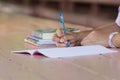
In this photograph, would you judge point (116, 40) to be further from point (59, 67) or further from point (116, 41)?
point (59, 67)

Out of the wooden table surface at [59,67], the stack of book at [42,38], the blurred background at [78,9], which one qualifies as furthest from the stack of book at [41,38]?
the blurred background at [78,9]

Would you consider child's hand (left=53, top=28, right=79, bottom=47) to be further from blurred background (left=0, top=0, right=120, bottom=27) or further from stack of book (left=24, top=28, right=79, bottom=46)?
blurred background (left=0, top=0, right=120, bottom=27)

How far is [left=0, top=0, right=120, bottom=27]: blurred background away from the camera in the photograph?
3867mm

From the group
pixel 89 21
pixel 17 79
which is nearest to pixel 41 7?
pixel 89 21

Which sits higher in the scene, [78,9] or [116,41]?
[78,9]

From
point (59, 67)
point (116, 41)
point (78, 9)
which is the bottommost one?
point (59, 67)

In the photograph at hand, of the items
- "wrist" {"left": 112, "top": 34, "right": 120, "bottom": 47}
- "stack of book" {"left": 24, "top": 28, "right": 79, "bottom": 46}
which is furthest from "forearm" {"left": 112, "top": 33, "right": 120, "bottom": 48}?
"stack of book" {"left": 24, "top": 28, "right": 79, "bottom": 46}

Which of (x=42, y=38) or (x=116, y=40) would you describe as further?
(x=42, y=38)

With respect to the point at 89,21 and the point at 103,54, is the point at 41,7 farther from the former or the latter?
the point at 103,54

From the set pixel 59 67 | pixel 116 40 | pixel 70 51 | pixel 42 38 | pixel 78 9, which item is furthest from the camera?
pixel 78 9

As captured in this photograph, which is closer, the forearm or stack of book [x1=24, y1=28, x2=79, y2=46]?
the forearm

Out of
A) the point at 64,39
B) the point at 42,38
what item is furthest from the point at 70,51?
the point at 42,38

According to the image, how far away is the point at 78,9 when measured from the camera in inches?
178

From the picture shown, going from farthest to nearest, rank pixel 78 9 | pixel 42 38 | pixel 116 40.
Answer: pixel 78 9
pixel 42 38
pixel 116 40
